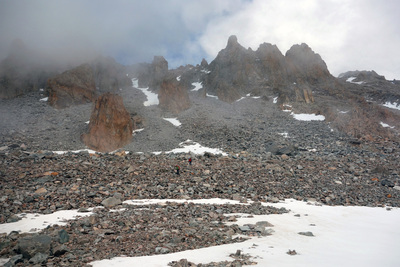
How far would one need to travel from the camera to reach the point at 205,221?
9.84 metres

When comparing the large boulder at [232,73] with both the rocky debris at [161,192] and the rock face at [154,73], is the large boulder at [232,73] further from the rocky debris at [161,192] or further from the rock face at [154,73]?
the rocky debris at [161,192]

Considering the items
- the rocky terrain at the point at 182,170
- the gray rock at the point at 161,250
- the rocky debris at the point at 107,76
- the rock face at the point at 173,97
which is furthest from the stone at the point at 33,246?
the rocky debris at the point at 107,76

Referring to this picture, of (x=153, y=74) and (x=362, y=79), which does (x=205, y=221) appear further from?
(x=362, y=79)

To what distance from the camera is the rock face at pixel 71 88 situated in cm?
5489

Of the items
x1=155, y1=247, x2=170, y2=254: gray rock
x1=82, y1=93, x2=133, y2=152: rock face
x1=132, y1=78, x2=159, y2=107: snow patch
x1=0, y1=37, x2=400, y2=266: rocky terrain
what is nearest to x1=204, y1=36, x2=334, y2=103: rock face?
x1=0, y1=37, x2=400, y2=266: rocky terrain

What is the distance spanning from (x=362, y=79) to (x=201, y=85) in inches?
3211

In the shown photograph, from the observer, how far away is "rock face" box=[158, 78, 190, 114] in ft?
189

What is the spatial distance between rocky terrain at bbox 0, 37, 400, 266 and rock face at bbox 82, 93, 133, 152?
1696 mm

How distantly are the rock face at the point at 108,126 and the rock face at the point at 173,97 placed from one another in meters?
17.8

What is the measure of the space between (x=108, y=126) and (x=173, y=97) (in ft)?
81.8

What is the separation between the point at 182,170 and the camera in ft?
64.5

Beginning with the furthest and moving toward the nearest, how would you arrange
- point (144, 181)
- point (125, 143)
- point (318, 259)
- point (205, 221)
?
point (125, 143) < point (144, 181) < point (205, 221) < point (318, 259)

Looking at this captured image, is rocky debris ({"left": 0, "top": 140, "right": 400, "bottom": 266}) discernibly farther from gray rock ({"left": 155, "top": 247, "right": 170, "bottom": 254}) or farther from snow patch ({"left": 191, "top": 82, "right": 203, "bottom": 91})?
snow patch ({"left": 191, "top": 82, "right": 203, "bottom": 91})

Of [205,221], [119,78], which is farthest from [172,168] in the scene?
[119,78]
